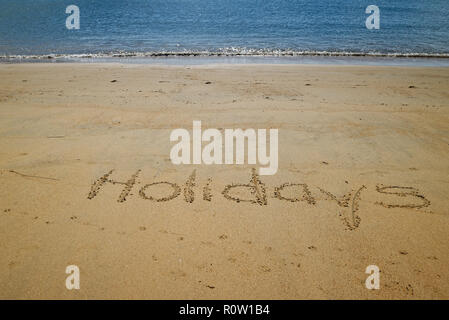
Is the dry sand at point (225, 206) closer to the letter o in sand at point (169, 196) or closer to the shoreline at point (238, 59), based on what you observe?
the letter o in sand at point (169, 196)

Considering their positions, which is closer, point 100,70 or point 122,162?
point 122,162

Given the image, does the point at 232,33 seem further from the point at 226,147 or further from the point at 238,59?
the point at 226,147

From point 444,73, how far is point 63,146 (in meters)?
11.3

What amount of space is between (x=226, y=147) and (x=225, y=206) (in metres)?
1.46

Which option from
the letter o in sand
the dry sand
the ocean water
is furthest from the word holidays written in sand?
the ocean water

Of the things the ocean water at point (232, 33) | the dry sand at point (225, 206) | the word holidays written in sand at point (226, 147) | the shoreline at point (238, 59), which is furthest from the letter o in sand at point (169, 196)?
the ocean water at point (232, 33)

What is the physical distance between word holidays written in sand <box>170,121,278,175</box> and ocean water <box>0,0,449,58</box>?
1065 cm

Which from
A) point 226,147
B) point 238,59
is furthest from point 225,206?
point 238,59

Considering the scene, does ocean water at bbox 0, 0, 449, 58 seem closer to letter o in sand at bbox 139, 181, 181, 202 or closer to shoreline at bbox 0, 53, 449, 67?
shoreline at bbox 0, 53, 449, 67

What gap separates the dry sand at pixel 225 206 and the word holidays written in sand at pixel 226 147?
0.16 meters

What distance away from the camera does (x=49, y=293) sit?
8.14 ft
